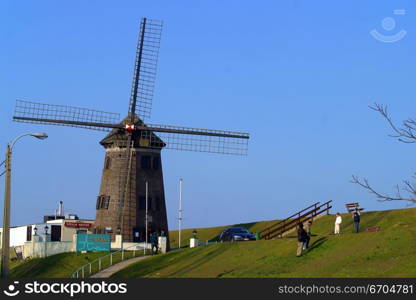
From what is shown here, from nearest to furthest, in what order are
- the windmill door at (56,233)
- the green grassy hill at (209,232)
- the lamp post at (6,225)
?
the lamp post at (6,225), the windmill door at (56,233), the green grassy hill at (209,232)

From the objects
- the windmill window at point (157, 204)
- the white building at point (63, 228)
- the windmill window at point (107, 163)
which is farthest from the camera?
the white building at point (63, 228)

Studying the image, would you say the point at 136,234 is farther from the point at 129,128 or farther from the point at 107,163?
the point at 129,128

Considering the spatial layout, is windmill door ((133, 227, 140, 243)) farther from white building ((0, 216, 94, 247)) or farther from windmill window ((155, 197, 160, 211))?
white building ((0, 216, 94, 247))

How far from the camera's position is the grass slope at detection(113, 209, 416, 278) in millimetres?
43375

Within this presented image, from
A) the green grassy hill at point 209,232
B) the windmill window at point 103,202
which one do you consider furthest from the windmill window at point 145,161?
the green grassy hill at point 209,232

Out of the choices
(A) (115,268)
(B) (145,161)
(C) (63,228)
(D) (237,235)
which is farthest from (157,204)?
(A) (115,268)

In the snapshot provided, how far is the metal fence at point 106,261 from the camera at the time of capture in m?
63.4

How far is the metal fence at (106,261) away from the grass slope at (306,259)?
2.92 meters

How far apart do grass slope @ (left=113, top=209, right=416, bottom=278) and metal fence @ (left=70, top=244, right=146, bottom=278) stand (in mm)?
2918

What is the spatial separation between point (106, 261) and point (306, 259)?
80.0ft

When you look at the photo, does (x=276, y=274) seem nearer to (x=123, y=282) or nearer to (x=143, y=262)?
(x=123, y=282)

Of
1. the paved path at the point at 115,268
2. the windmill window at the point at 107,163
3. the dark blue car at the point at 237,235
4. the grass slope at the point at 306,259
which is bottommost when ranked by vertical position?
the paved path at the point at 115,268

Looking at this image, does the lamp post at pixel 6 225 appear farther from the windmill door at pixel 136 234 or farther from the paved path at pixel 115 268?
the windmill door at pixel 136 234

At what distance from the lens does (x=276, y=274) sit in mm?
45969
